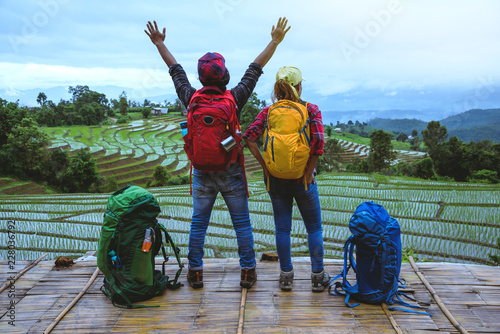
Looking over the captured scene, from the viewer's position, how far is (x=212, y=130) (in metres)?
2.42

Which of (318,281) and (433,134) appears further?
(433,134)

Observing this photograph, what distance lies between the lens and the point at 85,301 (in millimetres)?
2658

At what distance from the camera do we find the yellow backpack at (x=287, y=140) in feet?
7.68

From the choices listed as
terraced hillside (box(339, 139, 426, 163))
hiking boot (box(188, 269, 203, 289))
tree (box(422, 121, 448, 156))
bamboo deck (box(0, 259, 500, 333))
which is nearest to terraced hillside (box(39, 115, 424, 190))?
terraced hillside (box(339, 139, 426, 163))

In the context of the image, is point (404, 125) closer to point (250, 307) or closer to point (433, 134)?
point (433, 134)

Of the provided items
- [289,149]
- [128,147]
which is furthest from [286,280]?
[128,147]

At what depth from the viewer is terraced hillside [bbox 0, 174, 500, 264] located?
17.9ft

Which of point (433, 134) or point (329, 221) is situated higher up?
point (433, 134)

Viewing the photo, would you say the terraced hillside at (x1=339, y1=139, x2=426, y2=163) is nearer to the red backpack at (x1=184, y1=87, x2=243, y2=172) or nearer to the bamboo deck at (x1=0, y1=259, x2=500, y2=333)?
the bamboo deck at (x1=0, y1=259, x2=500, y2=333)

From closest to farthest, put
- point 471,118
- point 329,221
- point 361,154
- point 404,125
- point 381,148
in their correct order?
point 329,221 < point 381,148 < point 361,154 < point 404,125 < point 471,118

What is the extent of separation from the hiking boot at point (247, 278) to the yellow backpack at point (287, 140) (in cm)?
88

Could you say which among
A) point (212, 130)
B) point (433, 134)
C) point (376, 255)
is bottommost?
point (376, 255)

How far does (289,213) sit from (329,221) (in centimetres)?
426

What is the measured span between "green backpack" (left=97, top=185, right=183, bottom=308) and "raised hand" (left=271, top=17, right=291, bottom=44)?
60.6 inches
